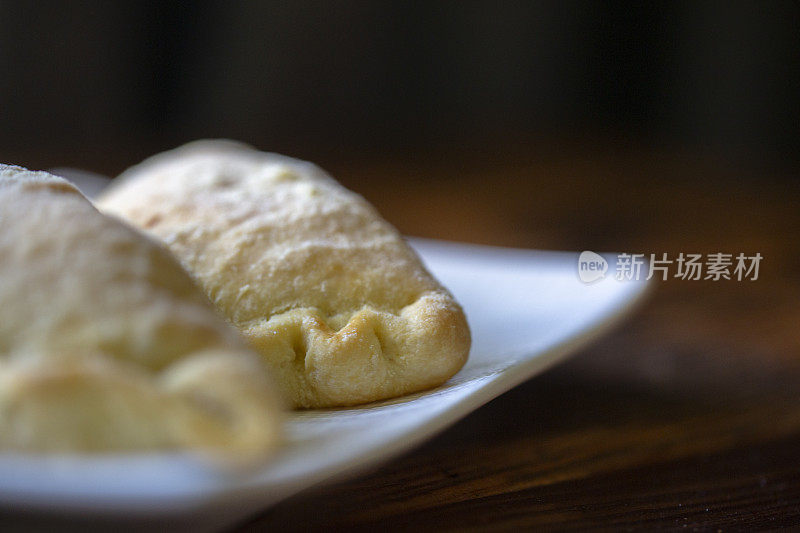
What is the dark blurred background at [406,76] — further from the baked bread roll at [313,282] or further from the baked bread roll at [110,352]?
the baked bread roll at [110,352]

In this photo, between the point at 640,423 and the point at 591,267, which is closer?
the point at 640,423

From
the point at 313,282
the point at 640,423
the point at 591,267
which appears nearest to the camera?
the point at 313,282

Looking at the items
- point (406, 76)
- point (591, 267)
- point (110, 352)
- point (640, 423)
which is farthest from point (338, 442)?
point (406, 76)

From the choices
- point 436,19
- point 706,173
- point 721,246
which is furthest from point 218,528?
point 436,19

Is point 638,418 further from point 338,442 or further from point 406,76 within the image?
point 406,76

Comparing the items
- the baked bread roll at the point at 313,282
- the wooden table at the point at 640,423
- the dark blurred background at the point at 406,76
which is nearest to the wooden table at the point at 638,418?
the wooden table at the point at 640,423

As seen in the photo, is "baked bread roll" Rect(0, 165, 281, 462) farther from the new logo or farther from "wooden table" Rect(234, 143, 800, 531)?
the new logo

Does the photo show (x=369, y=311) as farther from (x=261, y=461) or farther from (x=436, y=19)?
(x=436, y=19)
